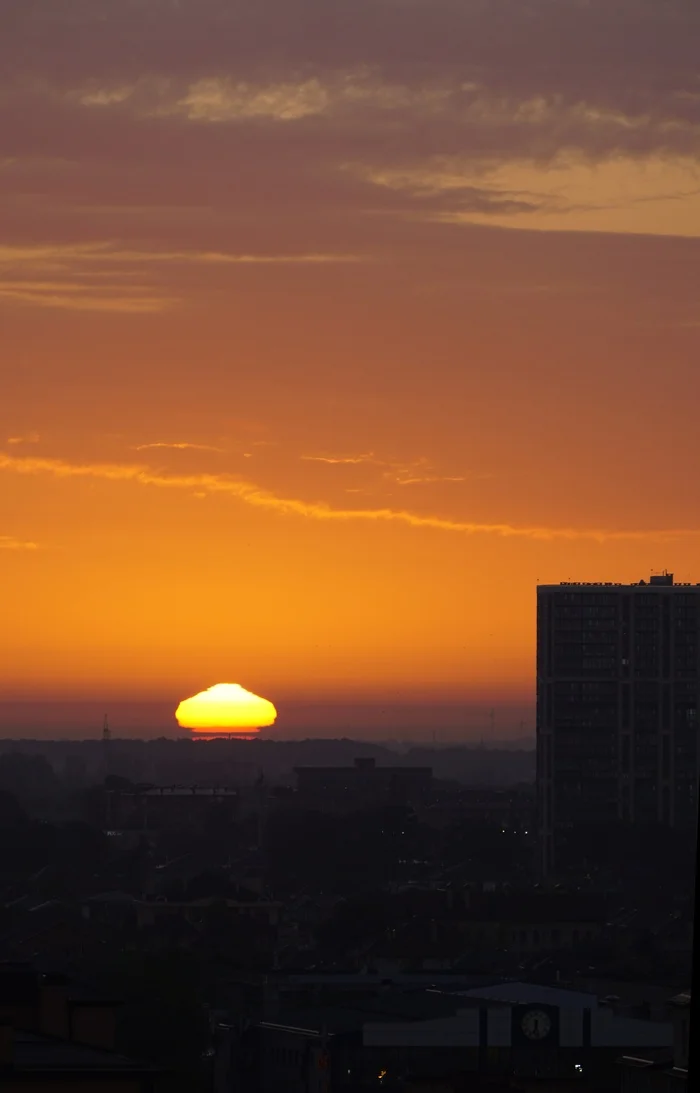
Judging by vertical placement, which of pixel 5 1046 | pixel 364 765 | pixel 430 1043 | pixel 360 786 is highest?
pixel 364 765

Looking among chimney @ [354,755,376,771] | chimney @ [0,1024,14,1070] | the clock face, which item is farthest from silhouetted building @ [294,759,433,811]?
chimney @ [0,1024,14,1070]

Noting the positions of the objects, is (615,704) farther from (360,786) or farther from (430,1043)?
(430,1043)

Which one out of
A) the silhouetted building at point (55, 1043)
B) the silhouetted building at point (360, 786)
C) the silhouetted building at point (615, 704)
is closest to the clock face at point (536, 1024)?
the silhouetted building at point (55, 1043)

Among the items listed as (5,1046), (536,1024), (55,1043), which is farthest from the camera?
(536,1024)

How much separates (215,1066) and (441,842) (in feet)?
196

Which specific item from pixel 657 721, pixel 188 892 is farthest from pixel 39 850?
pixel 657 721

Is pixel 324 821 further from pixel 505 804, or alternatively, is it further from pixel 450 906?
pixel 505 804

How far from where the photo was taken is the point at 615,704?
100m

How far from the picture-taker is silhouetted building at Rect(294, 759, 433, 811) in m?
123

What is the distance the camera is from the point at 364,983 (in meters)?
44.4

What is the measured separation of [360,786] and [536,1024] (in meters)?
102

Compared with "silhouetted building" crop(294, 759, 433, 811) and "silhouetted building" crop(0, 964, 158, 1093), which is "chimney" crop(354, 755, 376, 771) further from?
"silhouetted building" crop(0, 964, 158, 1093)

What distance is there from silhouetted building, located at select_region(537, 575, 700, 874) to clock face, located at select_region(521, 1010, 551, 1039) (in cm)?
5427

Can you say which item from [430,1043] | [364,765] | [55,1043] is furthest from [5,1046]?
[364,765]
